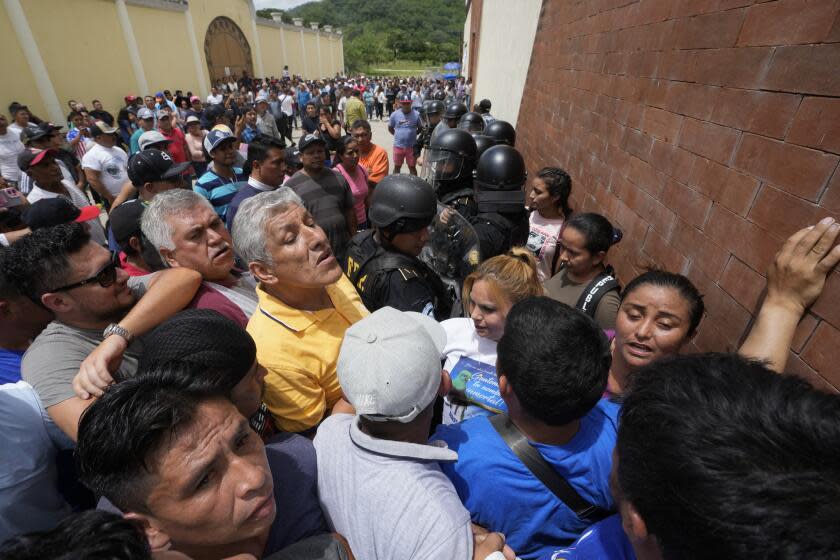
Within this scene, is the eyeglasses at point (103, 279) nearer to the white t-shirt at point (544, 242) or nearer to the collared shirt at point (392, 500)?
the collared shirt at point (392, 500)

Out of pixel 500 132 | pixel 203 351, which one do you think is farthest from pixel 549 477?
pixel 500 132

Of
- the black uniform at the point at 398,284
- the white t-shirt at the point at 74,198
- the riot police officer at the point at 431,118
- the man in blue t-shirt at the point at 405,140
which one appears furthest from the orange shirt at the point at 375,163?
the riot police officer at the point at 431,118

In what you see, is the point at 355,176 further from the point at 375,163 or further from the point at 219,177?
the point at 219,177

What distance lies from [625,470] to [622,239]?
7.20ft

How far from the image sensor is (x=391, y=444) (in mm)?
1098

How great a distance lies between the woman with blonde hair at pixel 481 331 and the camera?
69.7 inches

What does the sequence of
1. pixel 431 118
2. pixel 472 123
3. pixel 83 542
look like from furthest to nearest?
pixel 431 118, pixel 472 123, pixel 83 542

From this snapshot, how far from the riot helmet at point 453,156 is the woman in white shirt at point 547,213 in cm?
108

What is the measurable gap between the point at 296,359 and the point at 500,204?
2333 millimetres

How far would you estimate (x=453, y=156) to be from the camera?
416 centimetres

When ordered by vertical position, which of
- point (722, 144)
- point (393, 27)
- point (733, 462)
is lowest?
→ point (733, 462)

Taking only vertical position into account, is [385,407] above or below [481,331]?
above

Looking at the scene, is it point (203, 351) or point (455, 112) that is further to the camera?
point (455, 112)

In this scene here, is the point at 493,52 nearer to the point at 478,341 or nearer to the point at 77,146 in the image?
the point at 77,146
